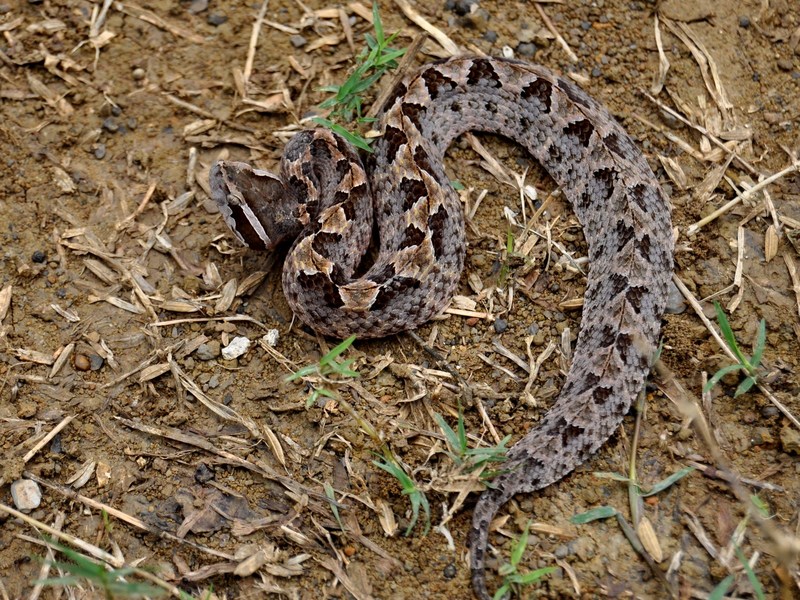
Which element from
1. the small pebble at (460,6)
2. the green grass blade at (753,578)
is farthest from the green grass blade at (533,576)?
the small pebble at (460,6)

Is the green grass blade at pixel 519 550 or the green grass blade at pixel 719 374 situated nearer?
the green grass blade at pixel 519 550

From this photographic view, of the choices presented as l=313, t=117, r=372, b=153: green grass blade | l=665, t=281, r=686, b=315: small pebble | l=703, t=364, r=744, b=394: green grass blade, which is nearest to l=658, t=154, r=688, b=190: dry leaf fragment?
l=665, t=281, r=686, b=315: small pebble

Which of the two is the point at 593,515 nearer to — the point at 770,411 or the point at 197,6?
the point at 770,411

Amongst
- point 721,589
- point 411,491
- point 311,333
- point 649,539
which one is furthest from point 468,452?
point 311,333

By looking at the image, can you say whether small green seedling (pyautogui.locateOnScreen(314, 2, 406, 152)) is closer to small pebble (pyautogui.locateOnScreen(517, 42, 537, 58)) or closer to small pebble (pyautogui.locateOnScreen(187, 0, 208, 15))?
small pebble (pyautogui.locateOnScreen(517, 42, 537, 58))

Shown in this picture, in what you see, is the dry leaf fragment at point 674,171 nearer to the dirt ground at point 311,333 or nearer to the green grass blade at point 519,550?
the dirt ground at point 311,333

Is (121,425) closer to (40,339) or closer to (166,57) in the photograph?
(40,339)
